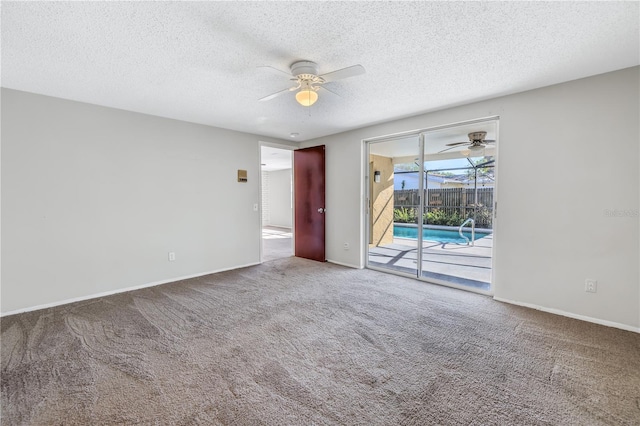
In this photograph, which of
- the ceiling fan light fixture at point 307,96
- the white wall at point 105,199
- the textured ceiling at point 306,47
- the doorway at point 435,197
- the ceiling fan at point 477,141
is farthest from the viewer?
the ceiling fan at point 477,141

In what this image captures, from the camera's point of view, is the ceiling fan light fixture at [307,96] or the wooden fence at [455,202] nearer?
the ceiling fan light fixture at [307,96]

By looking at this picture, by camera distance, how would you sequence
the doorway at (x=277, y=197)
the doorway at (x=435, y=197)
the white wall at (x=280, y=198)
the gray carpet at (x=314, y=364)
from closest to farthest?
the gray carpet at (x=314, y=364) → the doorway at (x=435, y=197) → the doorway at (x=277, y=197) → the white wall at (x=280, y=198)

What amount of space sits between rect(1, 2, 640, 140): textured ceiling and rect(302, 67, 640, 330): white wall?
249 millimetres

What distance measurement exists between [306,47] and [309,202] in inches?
143

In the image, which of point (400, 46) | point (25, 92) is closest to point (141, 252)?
point (25, 92)

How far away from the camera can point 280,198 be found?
36.2 feet

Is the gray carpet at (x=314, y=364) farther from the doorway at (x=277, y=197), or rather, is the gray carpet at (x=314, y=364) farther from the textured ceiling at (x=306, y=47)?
the doorway at (x=277, y=197)

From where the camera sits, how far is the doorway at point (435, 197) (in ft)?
13.6

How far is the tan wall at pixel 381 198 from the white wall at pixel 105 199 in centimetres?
303

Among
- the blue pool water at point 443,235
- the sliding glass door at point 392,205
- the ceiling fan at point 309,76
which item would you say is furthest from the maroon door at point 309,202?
the ceiling fan at point 309,76

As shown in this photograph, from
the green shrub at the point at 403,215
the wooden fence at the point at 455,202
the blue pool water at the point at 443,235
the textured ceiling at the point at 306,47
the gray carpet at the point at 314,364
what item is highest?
the textured ceiling at the point at 306,47

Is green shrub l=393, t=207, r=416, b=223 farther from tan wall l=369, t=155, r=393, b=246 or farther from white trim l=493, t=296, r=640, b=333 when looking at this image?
white trim l=493, t=296, r=640, b=333

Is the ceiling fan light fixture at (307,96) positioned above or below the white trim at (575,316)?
above

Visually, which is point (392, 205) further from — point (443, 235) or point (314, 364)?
point (314, 364)
